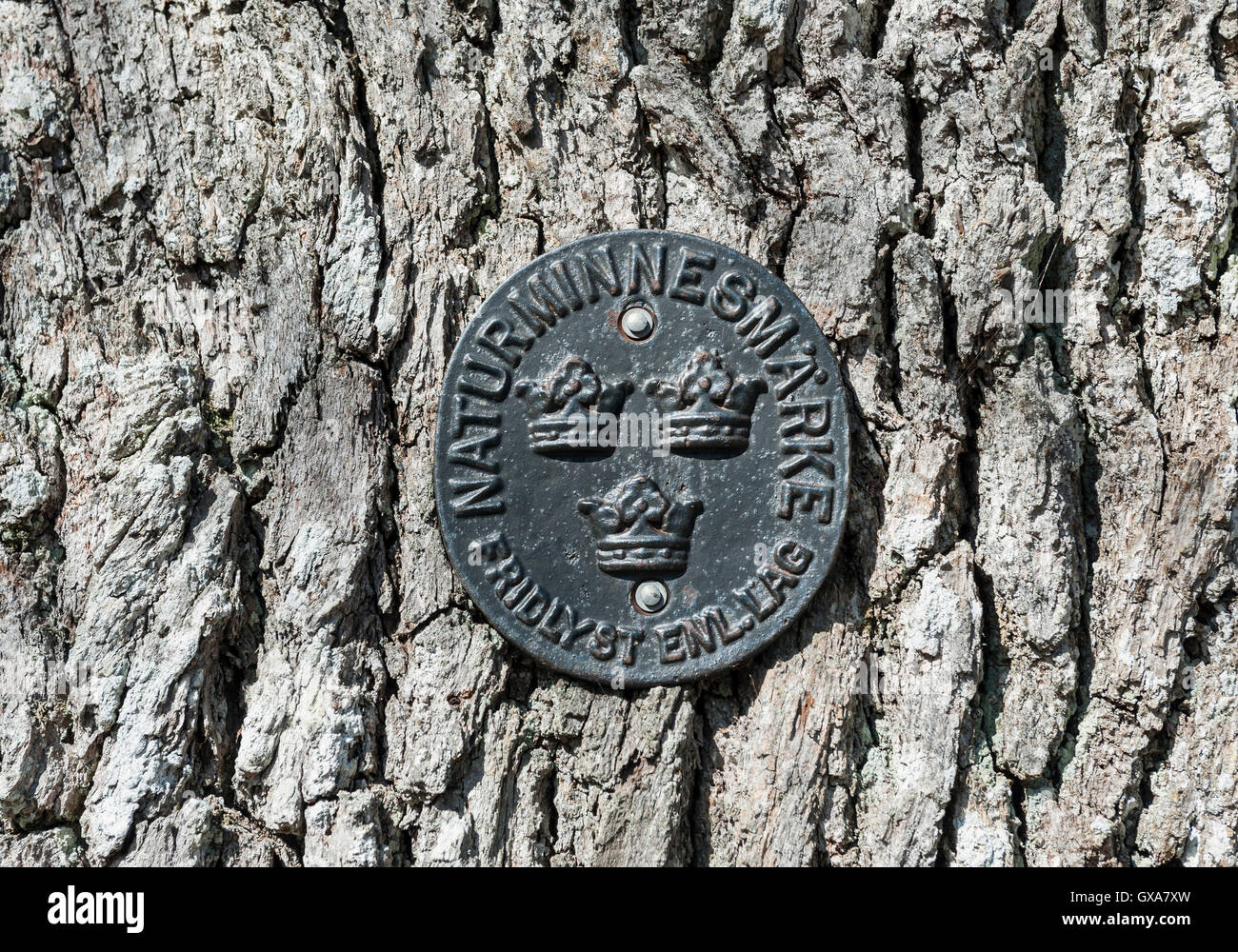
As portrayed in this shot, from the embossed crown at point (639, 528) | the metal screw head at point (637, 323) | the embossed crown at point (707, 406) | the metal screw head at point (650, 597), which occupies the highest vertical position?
the metal screw head at point (637, 323)

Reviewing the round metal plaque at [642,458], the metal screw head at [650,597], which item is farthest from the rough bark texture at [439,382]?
the metal screw head at [650,597]

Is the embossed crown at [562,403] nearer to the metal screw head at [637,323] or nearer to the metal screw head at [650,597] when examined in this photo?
the metal screw head at [637,323]

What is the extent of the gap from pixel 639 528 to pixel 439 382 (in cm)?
56

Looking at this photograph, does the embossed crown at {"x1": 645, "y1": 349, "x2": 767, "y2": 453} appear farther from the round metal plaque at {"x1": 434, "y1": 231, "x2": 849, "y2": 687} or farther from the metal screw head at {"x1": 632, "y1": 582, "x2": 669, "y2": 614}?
the metal screw head at {"x1": 632, "y1": 582, "x2": 669, "y2": 614}

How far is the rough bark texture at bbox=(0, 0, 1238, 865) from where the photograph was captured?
222 centimetres

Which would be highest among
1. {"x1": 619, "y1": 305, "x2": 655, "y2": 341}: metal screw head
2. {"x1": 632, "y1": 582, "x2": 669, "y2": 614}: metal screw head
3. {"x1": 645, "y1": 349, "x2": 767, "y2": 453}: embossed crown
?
{"x1": 619, "y1": 305, "x2": 655, "y2": 341}: metal screw head

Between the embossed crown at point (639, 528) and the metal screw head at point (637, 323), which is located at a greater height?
the metal screw head at point (637, 323)

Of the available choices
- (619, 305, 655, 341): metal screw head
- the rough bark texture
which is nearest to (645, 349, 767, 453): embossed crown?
(619, 305, 655, 341): metal screw head

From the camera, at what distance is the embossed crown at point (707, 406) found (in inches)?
88.6

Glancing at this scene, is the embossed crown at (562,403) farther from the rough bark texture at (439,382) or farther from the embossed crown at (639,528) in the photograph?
the rough bark texture at (439,382)

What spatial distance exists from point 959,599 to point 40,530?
2.07 meters

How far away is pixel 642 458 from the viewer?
2275mm

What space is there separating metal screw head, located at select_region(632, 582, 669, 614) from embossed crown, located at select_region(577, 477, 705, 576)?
0.03 meters
